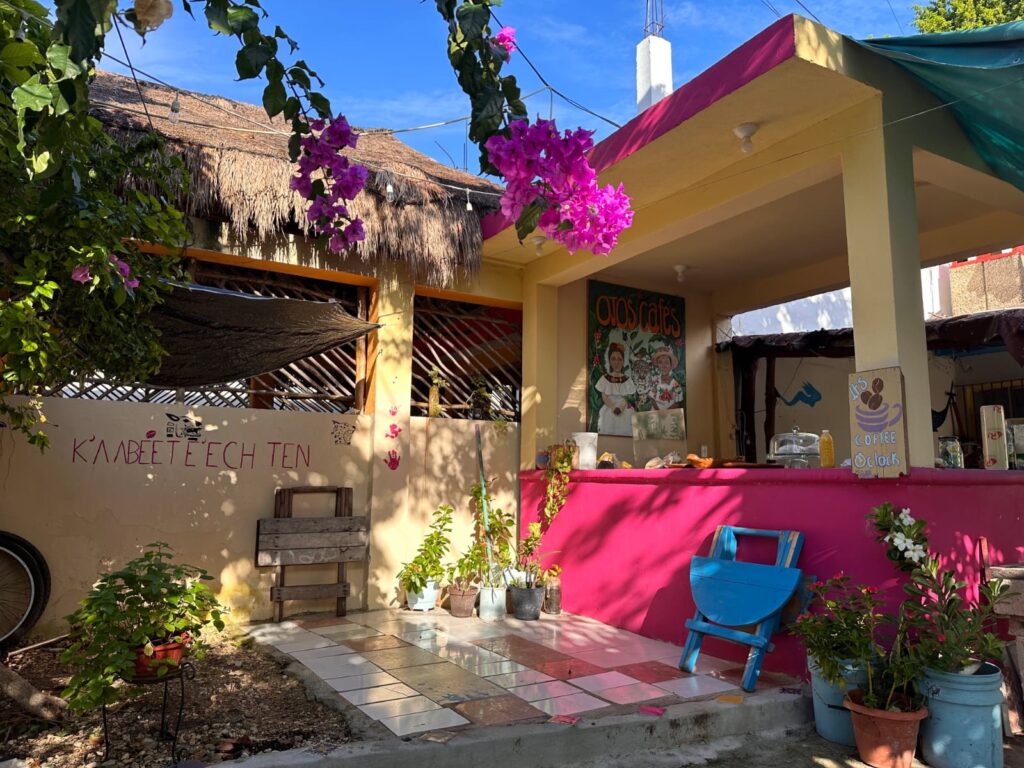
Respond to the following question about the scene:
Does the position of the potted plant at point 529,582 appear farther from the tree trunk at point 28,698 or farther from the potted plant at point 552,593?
the tree trunk at point 28,698

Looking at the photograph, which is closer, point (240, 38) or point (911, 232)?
point (240, 38)

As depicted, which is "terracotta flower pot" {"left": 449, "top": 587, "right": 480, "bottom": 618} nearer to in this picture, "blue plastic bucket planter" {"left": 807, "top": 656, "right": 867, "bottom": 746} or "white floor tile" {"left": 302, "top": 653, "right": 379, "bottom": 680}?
"white floor tile" {"left": 302, "top": 653, "right": 379, "bottom": 680}

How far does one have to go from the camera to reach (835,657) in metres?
3.16

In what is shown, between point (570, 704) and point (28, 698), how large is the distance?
7.33 ft

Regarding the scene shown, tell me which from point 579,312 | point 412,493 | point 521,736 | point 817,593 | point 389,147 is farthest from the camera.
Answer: point 389,147

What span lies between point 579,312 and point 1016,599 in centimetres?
413

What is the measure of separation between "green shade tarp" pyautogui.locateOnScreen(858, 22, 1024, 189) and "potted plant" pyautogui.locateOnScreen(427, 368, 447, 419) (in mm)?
3799

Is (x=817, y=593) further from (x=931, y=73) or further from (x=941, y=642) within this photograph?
(x=931, y=73)

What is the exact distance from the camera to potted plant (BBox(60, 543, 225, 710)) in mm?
2541

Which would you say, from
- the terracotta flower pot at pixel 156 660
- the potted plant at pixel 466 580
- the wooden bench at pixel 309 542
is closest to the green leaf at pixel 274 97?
the terracotta flower pot at pixel 156 660

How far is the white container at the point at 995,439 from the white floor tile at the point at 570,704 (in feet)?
9.38

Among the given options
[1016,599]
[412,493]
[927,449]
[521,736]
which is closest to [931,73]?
[927,449]

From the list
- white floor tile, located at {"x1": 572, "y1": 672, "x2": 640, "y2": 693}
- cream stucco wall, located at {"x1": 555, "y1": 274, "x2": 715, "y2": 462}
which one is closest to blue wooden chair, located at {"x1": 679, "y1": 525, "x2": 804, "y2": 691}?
white floor tile, located at {"x1": 572, "y1": 672, "x2": 640, "y2": 693}

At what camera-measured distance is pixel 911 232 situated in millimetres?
3756
